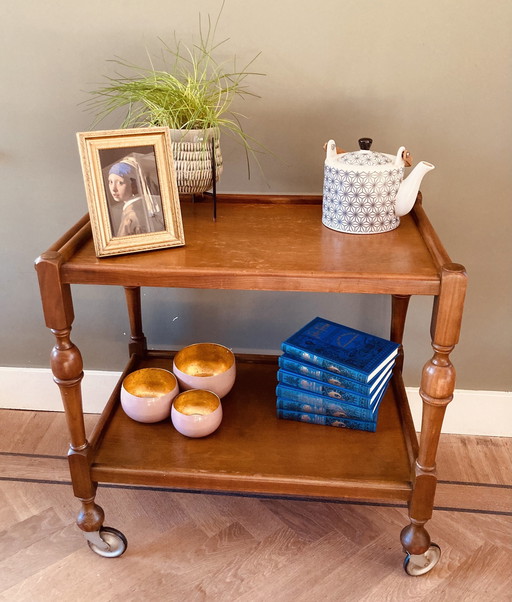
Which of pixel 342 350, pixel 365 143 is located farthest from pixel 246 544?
pixel 365 143

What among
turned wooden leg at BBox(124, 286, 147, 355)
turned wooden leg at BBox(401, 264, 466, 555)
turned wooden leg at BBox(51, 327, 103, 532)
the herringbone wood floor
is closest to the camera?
turned wooden leg at BBox(401, 264, 466, 555)

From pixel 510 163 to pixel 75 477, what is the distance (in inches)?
46.7

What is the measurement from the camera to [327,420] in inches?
55.1

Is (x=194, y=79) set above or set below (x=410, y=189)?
above

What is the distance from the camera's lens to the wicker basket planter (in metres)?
1.24

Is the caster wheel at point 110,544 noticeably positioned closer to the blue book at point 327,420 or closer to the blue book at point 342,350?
the blue book at point 327,420

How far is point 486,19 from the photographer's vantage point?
1332 millimetres

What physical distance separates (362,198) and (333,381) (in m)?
0.41

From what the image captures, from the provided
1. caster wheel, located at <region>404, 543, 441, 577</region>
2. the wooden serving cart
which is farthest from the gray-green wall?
caster wheel, located at <region>404, 543, 441, 577</region>

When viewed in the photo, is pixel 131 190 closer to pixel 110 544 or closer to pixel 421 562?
pixel 110 544

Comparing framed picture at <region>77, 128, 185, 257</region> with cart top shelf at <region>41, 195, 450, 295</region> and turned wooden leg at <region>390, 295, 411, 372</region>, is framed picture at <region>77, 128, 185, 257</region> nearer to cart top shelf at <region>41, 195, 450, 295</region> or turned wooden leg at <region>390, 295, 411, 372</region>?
cart top shelf at <region>41, 195, 450, 295</region>

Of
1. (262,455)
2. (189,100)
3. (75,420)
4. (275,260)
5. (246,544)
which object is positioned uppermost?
(189,100)

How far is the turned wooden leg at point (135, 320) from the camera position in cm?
158

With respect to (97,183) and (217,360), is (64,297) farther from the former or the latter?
(217,360)
